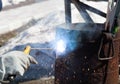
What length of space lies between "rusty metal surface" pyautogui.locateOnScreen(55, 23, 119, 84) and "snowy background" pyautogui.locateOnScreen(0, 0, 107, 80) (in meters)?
2.06

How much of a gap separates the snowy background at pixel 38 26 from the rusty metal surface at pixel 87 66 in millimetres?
2058

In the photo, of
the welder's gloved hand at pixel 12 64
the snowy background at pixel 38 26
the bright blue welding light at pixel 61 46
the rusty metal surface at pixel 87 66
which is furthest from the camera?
the snowy background at pixel 38 26

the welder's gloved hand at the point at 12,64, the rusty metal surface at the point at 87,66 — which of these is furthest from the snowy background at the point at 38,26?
the rusty metal surface at the point at 87,66

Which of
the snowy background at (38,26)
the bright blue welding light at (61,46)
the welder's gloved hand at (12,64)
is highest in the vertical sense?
the bright blue welding light at (61,46)

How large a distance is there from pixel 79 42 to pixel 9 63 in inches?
52.9

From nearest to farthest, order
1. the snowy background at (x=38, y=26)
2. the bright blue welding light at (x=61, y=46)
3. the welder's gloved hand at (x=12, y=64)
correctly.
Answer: the bright blue welding light at (x=61, y=46) < the welder's gloved hand at (x=12, y=64) < the snowy background at (x=38, y=26)

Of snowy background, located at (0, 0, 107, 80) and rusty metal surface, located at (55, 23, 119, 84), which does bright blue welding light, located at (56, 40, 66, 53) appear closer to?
rusty metal surface, located at (55, 23, 119, 84)

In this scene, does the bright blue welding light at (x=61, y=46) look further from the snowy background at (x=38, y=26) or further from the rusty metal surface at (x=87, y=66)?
the snowy background at (x=38, y=26)

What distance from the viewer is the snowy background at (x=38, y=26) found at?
307 inches

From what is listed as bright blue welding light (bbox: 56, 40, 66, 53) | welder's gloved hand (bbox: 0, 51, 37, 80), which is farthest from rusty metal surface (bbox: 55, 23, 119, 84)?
welder's gloved hand (bbox: 0, 51, 37, 80)

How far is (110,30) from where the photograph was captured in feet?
16.3

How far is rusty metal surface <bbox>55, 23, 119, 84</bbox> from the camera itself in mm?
5055

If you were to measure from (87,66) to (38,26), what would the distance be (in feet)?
21.7

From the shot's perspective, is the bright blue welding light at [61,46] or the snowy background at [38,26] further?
the snowy background at [38,26]
